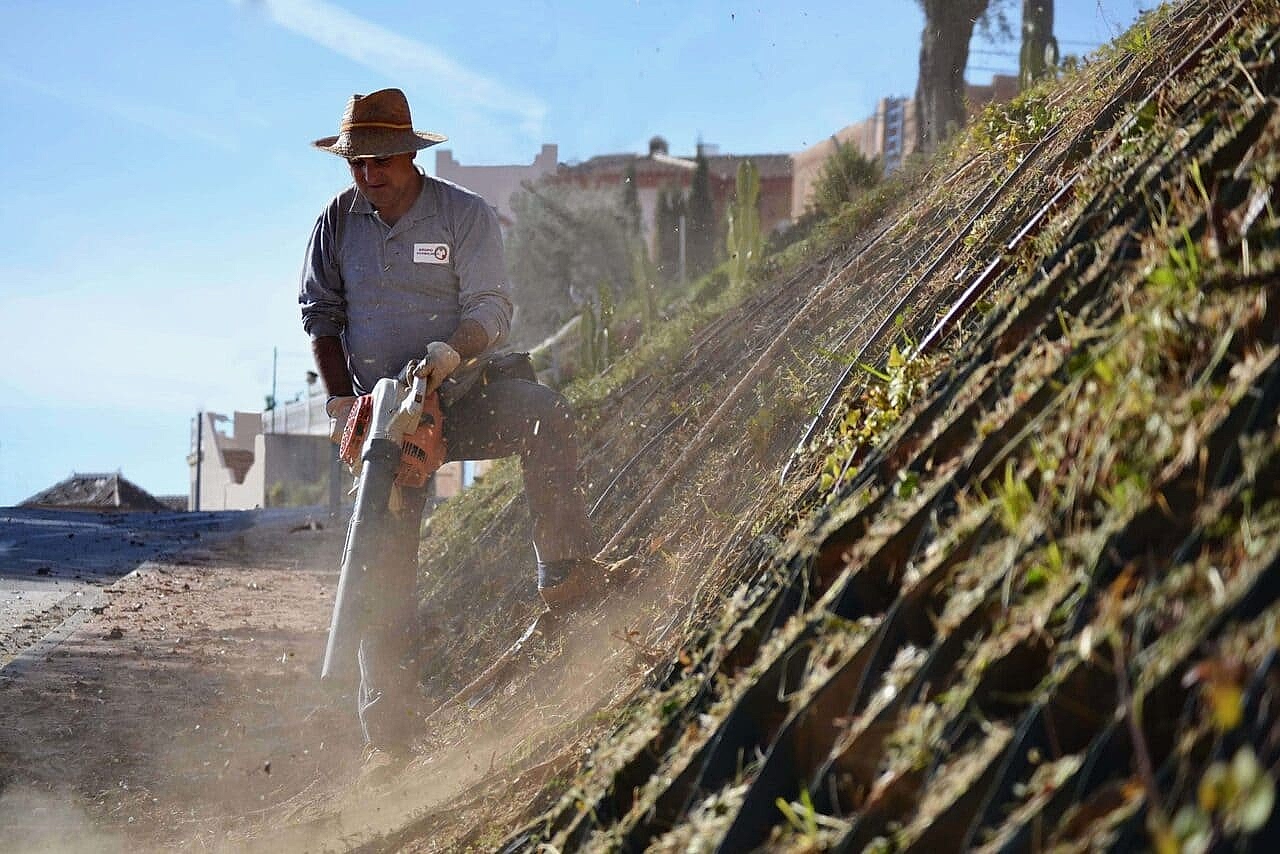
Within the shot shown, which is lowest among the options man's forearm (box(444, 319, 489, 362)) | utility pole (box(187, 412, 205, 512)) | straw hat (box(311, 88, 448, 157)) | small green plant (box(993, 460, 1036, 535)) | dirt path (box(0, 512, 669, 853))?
utility pole (box(187, 412, 205, 512))

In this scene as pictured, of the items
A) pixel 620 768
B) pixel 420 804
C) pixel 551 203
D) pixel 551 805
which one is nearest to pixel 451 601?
pixel 420 804

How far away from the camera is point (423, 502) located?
5.32 meters

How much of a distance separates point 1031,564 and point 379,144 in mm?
3683

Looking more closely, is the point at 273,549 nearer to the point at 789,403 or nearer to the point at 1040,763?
the point at 789,403

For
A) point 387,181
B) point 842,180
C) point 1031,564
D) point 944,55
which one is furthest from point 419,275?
point 944,55

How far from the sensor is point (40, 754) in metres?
5.63

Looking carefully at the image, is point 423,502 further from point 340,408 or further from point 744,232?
point 744,232

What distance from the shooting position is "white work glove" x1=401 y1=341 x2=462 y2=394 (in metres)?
4.90

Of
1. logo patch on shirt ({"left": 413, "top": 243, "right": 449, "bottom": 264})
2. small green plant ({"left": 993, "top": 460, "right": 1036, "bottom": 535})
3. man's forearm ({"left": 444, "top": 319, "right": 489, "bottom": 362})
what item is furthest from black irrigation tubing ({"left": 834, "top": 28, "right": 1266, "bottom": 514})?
logo patch on shirt ({"left": 413, "top": 243, "right": 449, "bottom": 264})

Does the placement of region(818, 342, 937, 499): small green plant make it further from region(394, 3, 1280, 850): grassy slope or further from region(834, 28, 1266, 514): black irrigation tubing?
region(834, 28, 1266, 514): black irrigation tubing

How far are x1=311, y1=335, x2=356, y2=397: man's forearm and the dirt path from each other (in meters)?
1.43

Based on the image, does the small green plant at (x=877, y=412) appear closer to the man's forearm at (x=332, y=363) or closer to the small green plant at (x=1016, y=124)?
the man's forearm at (x=332, y=363)

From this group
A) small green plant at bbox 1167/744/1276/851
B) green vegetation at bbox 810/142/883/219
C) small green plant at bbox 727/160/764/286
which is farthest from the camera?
green vegetation at bbox 810/142/883/219

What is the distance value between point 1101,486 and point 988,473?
1.20 ft
